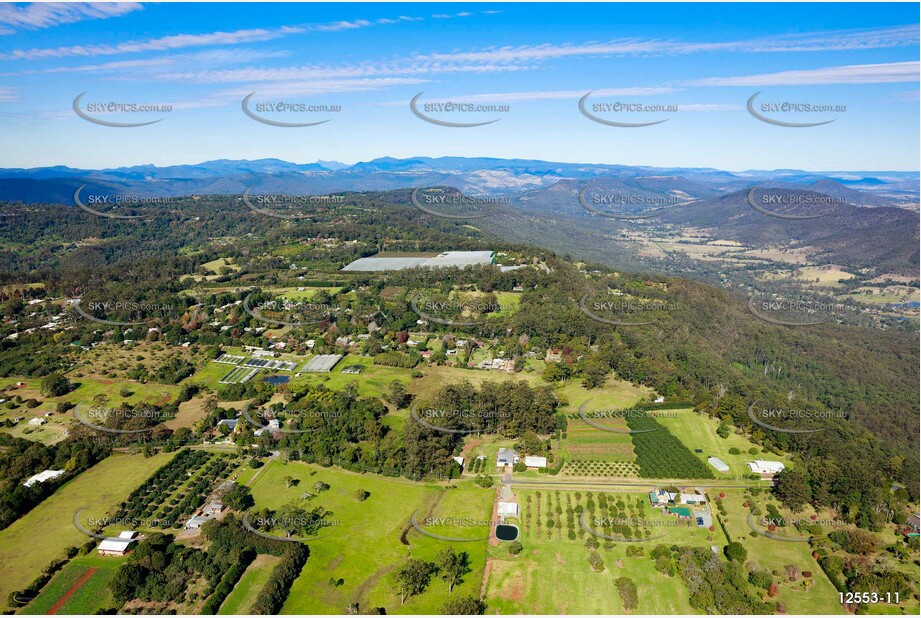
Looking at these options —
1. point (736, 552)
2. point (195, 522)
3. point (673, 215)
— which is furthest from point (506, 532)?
point (673, 215)

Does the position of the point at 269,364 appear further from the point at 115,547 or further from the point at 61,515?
the point at 115,547

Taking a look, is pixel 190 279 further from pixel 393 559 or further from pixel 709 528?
pixel 709 528

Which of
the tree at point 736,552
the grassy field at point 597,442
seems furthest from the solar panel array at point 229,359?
the tree at point 736,552

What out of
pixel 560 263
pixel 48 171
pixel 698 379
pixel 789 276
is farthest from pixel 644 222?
pixel 48 171

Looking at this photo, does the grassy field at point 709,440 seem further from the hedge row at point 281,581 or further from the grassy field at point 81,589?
the grassy field at point 81,589

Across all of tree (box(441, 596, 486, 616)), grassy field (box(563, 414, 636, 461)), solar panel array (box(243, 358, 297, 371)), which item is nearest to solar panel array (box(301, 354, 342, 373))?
solar panel array (box(243, 358, 297, 371))
